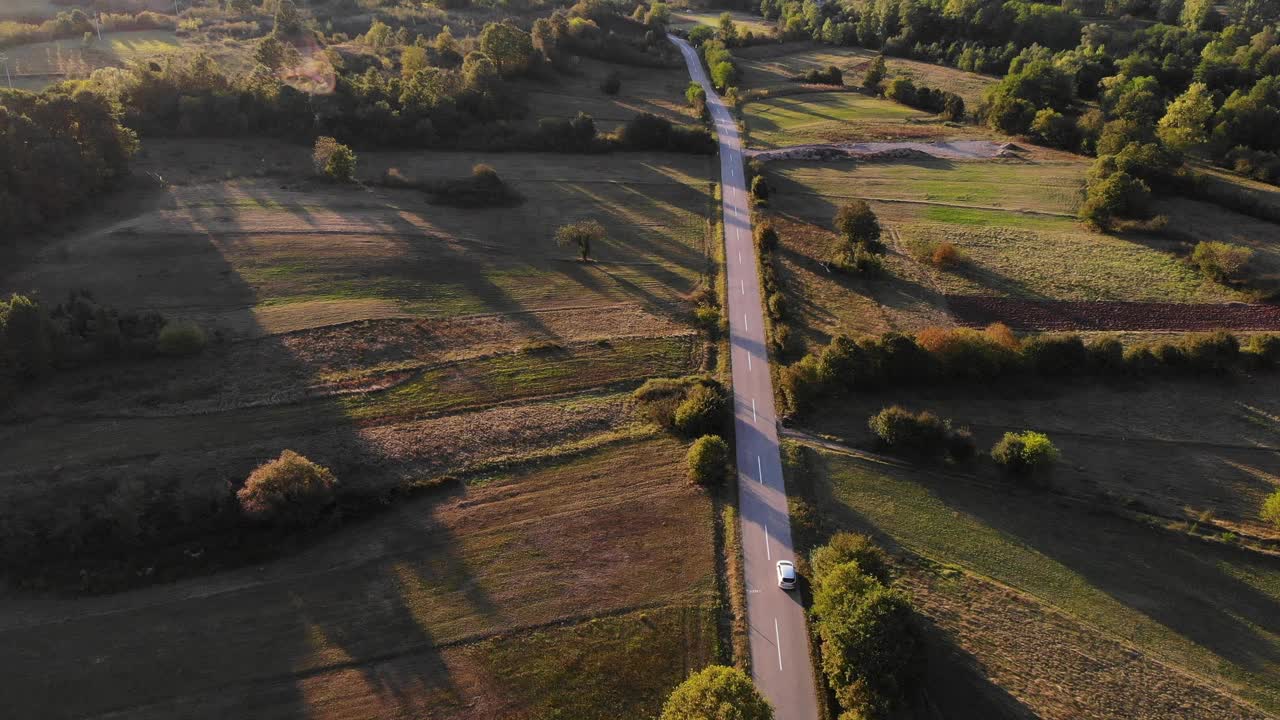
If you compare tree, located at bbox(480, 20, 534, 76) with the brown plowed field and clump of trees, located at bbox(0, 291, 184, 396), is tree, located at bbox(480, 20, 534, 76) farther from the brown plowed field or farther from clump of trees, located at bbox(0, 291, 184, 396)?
the brown plowed field

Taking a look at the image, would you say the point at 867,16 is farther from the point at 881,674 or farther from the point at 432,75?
the point at 881,674

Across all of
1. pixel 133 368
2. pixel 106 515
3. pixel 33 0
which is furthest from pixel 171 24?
pixel 106 515

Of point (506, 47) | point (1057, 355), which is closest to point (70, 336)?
point (1057, 355)

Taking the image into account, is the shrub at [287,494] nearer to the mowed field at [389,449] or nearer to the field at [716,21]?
the mowed field at [389,449]

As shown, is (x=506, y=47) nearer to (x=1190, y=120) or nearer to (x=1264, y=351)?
(x=1190, y=120)

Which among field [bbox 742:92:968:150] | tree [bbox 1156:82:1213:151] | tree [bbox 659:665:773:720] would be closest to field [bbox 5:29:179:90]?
field [bbox 742:92:968:150]
